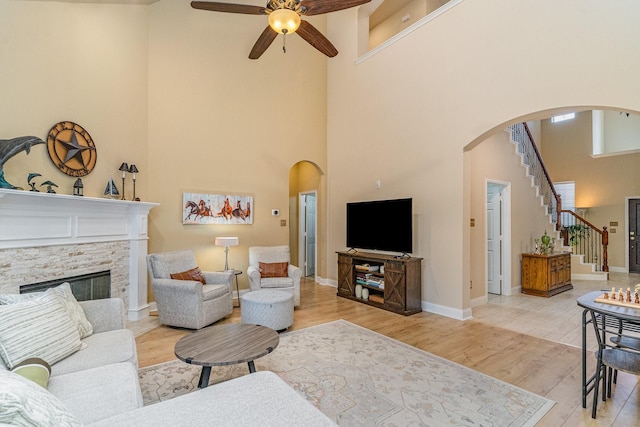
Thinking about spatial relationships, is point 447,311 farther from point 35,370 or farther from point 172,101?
point 172,101

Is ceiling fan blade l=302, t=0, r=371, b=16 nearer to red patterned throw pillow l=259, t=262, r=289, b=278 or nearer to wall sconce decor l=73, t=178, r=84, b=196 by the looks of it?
wall sconce decor l=73, t=178, r=84, b=196

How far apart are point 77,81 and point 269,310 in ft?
11.5

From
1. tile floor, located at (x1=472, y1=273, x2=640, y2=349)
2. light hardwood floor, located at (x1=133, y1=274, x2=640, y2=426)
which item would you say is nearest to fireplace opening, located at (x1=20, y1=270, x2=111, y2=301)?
light hardwood floor, located at (x1=133, y1=274, x2=640, y2=426)

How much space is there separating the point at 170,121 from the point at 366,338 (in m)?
4.24

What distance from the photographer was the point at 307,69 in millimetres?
6469

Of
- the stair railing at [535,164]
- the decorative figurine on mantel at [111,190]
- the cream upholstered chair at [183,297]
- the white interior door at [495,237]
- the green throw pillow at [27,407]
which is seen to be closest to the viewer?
the green throw pillow at [27,407]

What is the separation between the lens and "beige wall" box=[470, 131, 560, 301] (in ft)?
16.6

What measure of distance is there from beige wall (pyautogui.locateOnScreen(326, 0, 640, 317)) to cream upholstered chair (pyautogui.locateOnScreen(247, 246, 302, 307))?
1.68 m

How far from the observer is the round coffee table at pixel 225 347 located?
7.13ft

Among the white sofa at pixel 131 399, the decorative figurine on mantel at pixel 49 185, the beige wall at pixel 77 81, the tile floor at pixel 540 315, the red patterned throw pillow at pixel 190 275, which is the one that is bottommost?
the tile floor at pixel 540 315

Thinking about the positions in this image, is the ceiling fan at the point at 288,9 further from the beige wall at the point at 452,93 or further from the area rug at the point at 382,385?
the area rug at the point at 382,385

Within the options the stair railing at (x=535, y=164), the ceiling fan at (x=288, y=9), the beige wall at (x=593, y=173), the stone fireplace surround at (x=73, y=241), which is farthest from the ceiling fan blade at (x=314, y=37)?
the beige wall at (x=593, y=173)

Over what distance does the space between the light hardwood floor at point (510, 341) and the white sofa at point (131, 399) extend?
119 centimetres

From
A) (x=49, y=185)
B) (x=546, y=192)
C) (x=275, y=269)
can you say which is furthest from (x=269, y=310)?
(x=546, y=192)
